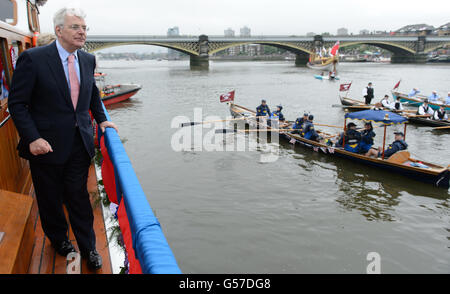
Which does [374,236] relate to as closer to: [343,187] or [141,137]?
[343,187]

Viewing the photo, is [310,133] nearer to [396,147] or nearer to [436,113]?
[396,147]

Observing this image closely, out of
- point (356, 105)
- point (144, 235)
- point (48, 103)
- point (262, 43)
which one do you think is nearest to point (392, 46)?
point (262, 43)

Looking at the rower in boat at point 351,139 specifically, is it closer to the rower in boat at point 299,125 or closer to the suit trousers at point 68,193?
the rower in boat at point 299,125

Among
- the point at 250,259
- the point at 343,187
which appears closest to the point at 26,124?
the point at 250,259

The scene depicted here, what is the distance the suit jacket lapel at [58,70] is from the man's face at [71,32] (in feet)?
0.34

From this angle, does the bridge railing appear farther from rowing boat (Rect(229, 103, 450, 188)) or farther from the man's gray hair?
rowing boat (Rect(229, 103, 450, 188))

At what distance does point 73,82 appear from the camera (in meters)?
3.01

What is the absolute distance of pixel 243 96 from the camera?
34.8m

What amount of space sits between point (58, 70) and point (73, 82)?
0.54 ft

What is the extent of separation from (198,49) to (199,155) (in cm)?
6457

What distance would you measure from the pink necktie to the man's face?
0.48 ft

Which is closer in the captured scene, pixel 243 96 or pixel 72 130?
pixel 72 130
